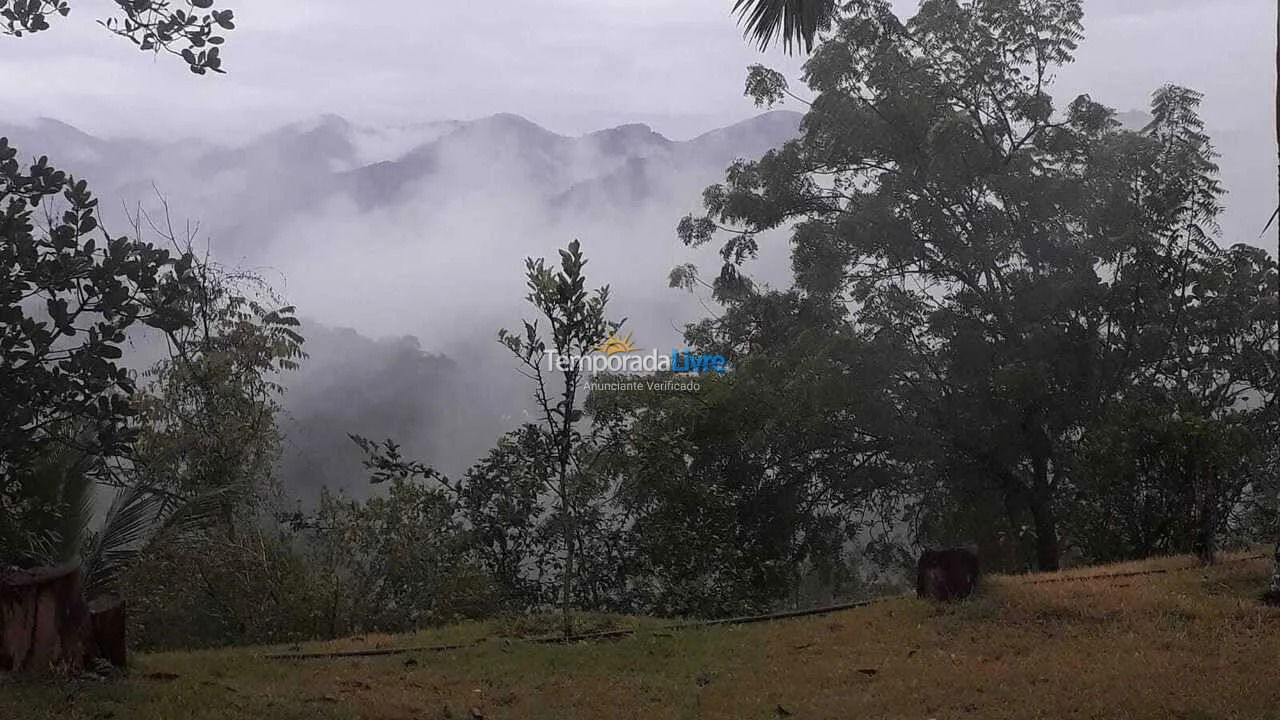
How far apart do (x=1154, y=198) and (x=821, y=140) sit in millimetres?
4987

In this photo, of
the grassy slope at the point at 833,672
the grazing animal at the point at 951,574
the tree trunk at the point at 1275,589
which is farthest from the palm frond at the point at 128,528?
the tree trunk at the point at 1275,589

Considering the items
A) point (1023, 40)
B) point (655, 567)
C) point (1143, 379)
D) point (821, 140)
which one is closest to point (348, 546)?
point (655, 567)

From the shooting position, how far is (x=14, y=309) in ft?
18.7

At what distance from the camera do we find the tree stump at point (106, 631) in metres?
5.73

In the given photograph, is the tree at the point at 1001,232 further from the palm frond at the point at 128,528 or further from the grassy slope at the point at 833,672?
the palm frond at the point at 128,528

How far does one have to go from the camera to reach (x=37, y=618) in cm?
545

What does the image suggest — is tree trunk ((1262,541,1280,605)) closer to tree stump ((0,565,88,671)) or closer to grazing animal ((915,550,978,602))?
grazing animal ((915,550,978,602))

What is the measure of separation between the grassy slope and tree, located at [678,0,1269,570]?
722cm

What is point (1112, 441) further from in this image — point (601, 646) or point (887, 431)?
point (601, 646)

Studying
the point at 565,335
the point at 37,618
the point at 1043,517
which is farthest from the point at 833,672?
the point at 1043,517

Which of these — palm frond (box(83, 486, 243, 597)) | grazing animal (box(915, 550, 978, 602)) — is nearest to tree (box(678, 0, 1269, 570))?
grazing animal (box(915, 550, 978, 602))

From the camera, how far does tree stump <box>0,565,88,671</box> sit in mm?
5387

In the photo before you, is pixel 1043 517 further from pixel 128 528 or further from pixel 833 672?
pixel 128 528

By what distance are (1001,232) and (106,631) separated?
13374 millimetres
